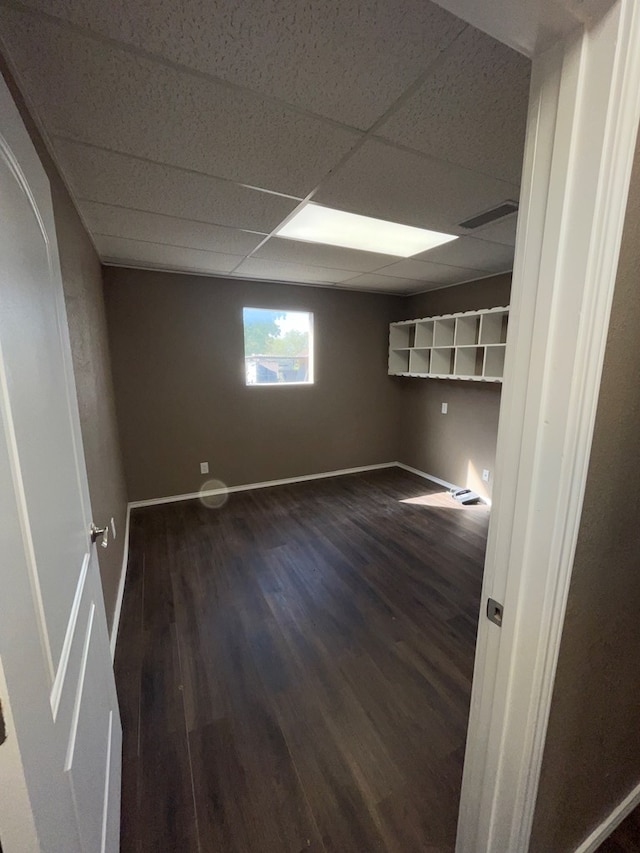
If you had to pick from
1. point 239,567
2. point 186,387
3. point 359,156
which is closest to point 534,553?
point 359,156

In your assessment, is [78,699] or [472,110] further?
[472,110]

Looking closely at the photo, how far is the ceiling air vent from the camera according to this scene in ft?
6.08

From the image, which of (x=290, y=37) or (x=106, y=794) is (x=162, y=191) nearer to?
(x=290, y=37)

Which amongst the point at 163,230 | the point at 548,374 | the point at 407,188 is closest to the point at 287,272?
the point at 163,230

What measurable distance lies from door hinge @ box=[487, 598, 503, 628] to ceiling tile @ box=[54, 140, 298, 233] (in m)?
1.94

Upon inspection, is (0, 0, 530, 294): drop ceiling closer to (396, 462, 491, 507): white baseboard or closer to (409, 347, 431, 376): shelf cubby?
(409, 347, 431, 376): shelf cubby

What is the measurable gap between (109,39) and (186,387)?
286 centimetres

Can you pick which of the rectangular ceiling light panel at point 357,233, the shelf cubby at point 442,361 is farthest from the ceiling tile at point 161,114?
the shelf cubby at point 442,361

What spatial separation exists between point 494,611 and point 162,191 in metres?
2.19

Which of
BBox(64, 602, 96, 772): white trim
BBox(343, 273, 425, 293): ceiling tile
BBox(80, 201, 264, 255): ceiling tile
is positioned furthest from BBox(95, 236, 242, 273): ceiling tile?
BBox(64, 602, 96, 772): white trim

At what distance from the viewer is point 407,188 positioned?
5.56 ft

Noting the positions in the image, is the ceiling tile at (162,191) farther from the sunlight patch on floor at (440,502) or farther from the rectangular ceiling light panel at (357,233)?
the sunlight patch on floor at (440,502)

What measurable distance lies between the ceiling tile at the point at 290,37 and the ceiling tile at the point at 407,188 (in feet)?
1.13

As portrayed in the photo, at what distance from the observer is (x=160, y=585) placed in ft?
7.72
